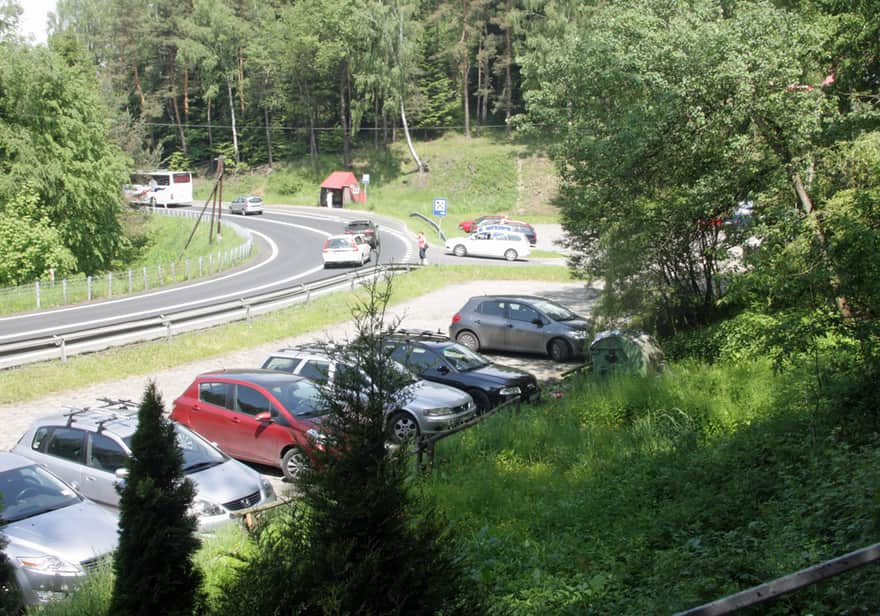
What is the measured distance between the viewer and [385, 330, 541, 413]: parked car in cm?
1478

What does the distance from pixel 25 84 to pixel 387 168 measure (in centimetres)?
3914

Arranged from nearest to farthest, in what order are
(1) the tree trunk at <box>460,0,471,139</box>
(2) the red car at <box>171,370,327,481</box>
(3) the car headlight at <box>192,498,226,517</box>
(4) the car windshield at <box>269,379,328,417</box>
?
(3) the car headlight at <box>192,498,226,517</box> → (2) the red car at <box>171,370,327,481</box> → (4) the car windshield at <box>269,379,328,417</box> → (1) the tree trunk at <box>460,0,471,139</box>

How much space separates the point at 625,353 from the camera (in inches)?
588

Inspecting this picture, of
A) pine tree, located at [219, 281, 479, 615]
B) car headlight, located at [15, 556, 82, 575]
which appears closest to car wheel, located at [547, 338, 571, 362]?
car headlight, located at [15, 556, 82, 575]

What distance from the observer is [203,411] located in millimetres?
12445

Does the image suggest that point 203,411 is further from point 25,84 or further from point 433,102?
point 433,102

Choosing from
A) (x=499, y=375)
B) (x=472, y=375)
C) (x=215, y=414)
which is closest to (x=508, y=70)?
(x=499, y=375)

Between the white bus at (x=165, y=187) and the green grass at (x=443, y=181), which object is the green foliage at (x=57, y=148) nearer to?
the green grass at (x=443, y=181)

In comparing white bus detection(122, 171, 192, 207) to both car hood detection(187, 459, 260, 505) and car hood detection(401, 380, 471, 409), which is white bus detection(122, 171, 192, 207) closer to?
car hood detection(401, 380, 471, 409)

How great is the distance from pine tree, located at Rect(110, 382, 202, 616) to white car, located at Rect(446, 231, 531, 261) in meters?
36.5

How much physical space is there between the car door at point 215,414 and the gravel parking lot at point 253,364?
0.97 meters

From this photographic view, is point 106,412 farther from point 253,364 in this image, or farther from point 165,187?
point 165,187

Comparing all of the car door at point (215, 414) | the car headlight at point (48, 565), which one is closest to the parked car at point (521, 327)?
the car door at point (215, 414)

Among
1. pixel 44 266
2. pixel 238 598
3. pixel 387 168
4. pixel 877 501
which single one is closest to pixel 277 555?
pixel 238 598
